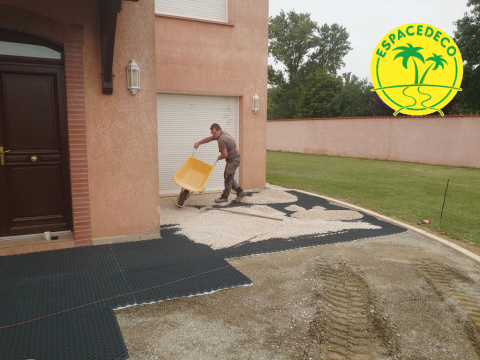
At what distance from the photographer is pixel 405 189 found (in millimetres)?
10836

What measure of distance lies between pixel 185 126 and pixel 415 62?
507 inches

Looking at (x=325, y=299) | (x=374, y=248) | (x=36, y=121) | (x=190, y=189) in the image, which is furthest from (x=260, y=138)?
(x=325, y=299)

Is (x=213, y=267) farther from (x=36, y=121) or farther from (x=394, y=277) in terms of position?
(x=36, y=121)

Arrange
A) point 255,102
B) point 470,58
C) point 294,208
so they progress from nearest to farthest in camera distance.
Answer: point 294,208
point 255,102
point 470,58

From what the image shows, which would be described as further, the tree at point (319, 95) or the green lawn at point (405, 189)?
the tree at point (319, 95)

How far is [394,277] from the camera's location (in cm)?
445

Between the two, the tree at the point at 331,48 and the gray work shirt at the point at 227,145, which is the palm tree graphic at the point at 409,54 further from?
the tree at the point at 331,48

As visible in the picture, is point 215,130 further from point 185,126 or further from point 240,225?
point 240,225

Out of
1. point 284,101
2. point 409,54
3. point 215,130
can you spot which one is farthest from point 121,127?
point 284,101

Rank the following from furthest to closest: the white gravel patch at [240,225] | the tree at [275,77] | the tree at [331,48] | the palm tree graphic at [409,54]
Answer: the tree at [331,48], the tree at [275,77], the palm tree graphic at [409,54], the white gravel patch at [240,225]

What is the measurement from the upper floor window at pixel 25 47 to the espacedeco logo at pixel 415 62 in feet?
46.5

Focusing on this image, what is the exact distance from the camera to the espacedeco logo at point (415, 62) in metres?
16.8

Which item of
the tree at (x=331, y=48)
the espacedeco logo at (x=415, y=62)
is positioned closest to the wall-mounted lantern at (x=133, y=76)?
the espacedeco logo at (x=415, y=62)

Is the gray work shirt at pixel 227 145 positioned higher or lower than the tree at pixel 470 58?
lower
